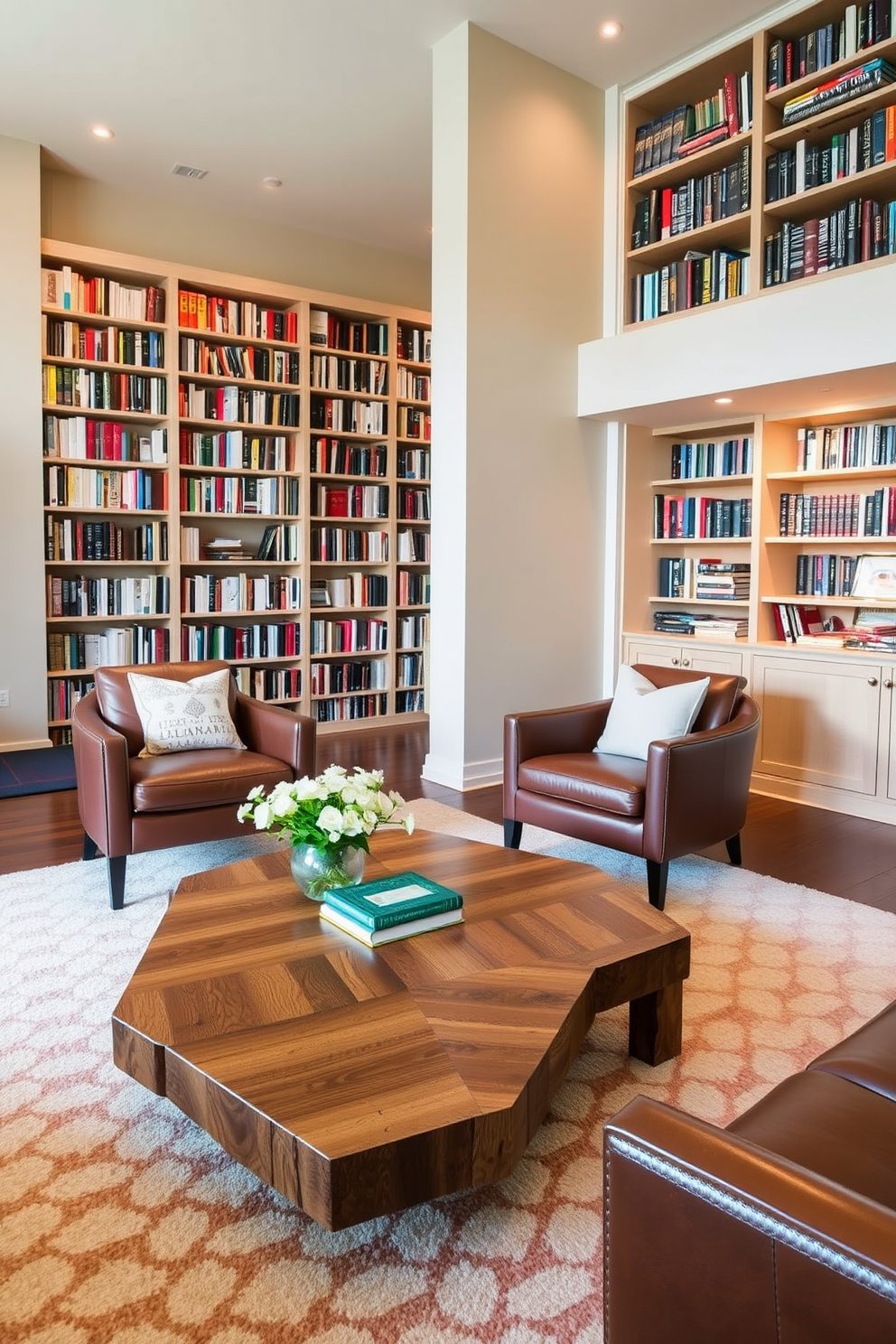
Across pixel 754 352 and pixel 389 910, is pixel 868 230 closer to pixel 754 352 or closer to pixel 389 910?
pixel 754 352

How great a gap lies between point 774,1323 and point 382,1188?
0.63m

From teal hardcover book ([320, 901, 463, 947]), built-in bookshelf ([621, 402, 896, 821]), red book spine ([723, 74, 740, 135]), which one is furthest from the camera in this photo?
red book spine ([723, 74, 740, 135])

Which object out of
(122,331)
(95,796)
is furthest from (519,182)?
(95,796)

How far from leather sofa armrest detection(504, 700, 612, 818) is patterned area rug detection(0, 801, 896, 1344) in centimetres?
109

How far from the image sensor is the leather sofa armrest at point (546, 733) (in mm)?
3588

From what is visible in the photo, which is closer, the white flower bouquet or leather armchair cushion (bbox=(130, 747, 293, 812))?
the white flower bouquet

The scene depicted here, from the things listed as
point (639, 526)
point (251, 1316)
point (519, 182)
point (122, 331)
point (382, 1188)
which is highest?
point (519, 182)

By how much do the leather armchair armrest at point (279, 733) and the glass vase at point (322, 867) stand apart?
1245 mm

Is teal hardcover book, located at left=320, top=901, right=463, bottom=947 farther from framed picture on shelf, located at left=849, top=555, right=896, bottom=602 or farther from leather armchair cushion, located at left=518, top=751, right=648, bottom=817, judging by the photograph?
framed picture on shelf, located at left=849, top=555, right=896, bottom=602

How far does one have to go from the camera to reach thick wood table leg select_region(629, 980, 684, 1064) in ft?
6.93

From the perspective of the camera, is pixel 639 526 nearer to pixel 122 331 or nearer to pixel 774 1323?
pixel 122 331

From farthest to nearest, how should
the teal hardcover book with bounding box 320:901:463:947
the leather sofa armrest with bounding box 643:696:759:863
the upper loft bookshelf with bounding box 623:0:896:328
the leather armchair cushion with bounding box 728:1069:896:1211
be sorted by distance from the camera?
the upper loft bookshelf with bounding box 623:0:896:328 < the leather sofa armrest with bounding box 643:696:759:863 < the teal hardcover book with bounding box 320:901:463:947 < the leather armchair cushion with bounding box 728:1069:896:1211

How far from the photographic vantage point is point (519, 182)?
469 centimetres

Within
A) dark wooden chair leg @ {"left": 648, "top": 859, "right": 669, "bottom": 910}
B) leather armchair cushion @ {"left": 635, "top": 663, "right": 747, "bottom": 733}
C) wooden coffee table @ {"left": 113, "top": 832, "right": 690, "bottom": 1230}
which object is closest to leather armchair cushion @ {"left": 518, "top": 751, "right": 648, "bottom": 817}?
dark wooden chair leg @ {"left": 648, "top": 859, "right": 669, "bottom": 910}
